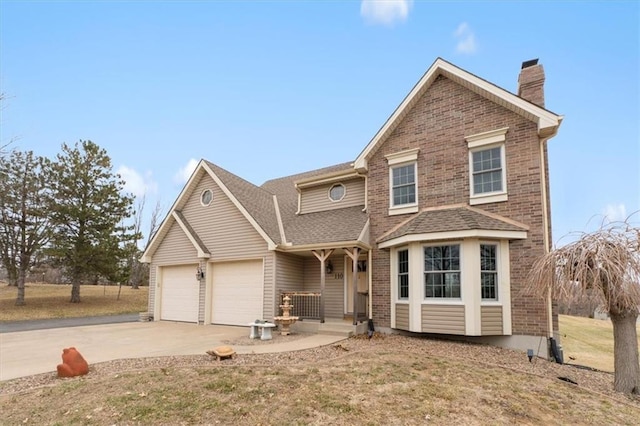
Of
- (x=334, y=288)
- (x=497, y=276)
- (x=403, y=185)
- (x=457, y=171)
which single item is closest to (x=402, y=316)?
(x=497, y=276)

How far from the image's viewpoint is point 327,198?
1434 centimetres

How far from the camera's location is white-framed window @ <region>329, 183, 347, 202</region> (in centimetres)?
1395

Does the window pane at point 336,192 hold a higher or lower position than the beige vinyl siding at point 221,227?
higher

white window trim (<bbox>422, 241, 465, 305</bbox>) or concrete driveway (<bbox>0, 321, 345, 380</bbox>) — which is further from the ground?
white window trim (<bbox>422, 241, 465, 305</bbox>)

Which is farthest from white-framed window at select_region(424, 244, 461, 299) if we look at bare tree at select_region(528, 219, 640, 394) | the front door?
the front door

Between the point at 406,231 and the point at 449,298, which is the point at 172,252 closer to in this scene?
the point at 406,231

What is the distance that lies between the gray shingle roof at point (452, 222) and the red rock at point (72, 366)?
321 inches

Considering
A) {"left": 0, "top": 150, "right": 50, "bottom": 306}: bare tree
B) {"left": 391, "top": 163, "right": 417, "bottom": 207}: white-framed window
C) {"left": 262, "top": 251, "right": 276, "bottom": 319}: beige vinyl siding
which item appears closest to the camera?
{"left": 391, "top": 163, "right": 417, "bottom": 207}: white-framed window

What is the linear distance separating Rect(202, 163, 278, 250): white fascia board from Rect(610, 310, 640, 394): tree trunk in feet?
30.6

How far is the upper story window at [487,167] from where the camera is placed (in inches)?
393

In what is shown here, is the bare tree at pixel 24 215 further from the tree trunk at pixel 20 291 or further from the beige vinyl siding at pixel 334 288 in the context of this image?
the beige vinyl siding at pixel 334 288

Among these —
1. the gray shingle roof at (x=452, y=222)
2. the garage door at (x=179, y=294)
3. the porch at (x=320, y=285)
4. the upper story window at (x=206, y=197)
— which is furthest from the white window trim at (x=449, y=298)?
the garage door at (x=179, y=294)

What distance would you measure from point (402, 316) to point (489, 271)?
2821 mm

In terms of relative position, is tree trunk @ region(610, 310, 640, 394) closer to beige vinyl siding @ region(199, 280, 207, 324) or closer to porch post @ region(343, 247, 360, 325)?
porch post @ region(343, 247, 360, 325)
